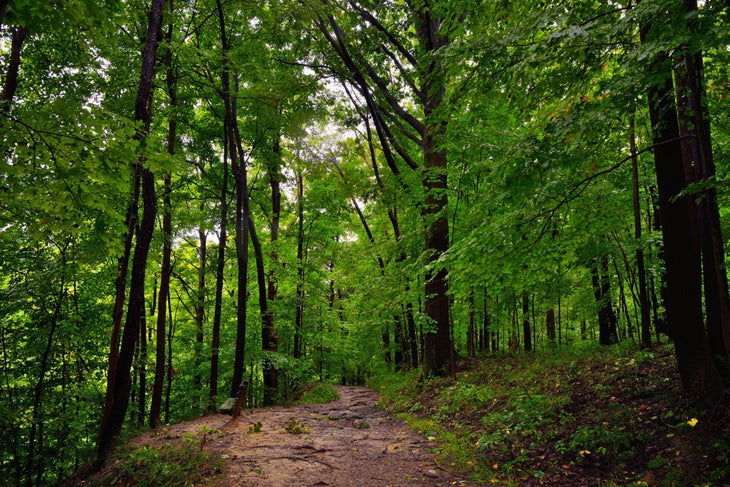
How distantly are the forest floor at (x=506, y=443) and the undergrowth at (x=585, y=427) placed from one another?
2cm

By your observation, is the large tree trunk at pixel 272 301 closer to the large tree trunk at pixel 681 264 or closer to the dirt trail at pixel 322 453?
the dirt trail at pixel 322 453

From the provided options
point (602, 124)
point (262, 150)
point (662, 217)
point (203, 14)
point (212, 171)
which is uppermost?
point (203, 14)

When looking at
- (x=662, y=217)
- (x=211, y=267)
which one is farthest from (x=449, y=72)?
(x=211, y=267)

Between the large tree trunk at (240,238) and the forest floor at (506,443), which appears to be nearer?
the forest floor at (506,443)

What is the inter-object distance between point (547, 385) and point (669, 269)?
11.0 feet

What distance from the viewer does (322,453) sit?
21.2 feet

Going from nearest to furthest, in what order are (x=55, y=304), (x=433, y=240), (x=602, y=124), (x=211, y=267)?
(x=602, y=124) < (x=55, y=304) < (x=433, y=240) < (x=211, y=267)

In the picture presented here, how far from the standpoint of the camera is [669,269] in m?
5.03

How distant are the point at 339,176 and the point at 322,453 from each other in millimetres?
14323

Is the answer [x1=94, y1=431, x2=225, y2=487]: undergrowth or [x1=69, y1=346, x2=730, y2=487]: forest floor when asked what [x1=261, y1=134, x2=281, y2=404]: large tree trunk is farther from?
[x1=94, y1=431, x2=225, y2=487]: undergrowth

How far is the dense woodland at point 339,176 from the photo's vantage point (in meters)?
4.16

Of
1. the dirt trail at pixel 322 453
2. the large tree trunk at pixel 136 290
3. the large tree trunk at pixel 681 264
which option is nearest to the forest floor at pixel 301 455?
the dirt trail at pixel 322 453

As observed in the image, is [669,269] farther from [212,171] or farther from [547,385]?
[212,171]

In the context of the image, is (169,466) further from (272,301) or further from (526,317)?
(526,317)
